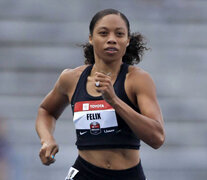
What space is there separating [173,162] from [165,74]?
115 centimetres

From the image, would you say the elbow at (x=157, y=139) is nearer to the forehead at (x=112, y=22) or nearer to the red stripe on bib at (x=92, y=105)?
the red stripe on bib at (x=92, y=105)

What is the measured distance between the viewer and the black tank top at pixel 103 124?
378 cm

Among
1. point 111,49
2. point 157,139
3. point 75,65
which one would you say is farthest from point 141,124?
point 75,65

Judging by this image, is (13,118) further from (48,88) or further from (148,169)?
(148,169)

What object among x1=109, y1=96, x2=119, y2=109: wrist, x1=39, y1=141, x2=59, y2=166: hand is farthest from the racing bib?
x1=109, y1=96, x2=119, y2=109: wrist

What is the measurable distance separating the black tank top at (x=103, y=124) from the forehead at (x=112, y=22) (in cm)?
30

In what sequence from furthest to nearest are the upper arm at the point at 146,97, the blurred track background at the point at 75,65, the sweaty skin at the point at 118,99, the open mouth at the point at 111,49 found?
the blurred track background at the point at 75,65
the open mouth at the point at 111,49
the upper arm at the point at 146,97
the sweaty skin at the point at 118,99

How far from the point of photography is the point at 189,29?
862cm

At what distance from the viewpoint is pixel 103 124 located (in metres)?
3.78

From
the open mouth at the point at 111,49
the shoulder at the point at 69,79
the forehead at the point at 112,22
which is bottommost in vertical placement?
the shoulder at the point at 69,79

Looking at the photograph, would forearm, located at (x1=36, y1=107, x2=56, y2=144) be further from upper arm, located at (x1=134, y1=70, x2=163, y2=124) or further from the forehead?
the forehead

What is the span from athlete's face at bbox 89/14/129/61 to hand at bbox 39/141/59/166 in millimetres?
615

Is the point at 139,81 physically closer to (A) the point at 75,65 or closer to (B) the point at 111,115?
(B) the point at 111,115

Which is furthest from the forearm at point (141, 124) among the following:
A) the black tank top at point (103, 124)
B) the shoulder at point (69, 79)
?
the shoulder at point (69, 79)
